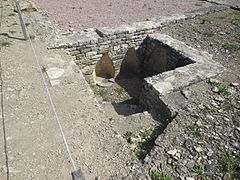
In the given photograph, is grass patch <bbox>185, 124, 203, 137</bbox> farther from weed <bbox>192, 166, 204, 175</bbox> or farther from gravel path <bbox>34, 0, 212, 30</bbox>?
gravel path <bbox>34, 0, 212, 30</bbox>

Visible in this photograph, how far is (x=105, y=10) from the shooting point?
30.1 feet

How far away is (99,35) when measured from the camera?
623 centimetres

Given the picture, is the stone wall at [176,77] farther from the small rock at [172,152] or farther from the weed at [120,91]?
the weed at [120,91]

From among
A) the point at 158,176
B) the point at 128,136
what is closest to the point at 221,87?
the point at 128,136

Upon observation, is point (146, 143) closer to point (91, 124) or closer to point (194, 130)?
point (194, 130)

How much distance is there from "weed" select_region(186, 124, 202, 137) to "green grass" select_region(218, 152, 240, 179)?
1.58 ft

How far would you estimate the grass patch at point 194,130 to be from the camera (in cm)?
348

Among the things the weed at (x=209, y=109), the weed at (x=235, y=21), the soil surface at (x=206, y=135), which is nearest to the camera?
the soil surface at (x=206, y=135)

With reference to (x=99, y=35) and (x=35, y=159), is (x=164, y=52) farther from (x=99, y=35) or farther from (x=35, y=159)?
(x=35, y=159)

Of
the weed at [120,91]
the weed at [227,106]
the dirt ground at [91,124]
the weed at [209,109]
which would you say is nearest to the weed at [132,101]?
the dirt ground at [91,124]

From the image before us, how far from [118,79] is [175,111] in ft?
11.6

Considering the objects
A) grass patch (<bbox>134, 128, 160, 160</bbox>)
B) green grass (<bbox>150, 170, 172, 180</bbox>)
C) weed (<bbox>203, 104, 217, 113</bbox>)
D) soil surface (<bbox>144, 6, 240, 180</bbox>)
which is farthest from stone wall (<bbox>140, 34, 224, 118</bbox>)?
green grass (<bbox>150, 170, 172, 180</bbox>)

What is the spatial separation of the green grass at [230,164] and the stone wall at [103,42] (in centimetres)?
334

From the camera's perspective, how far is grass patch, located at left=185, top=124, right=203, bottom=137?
348 cm
